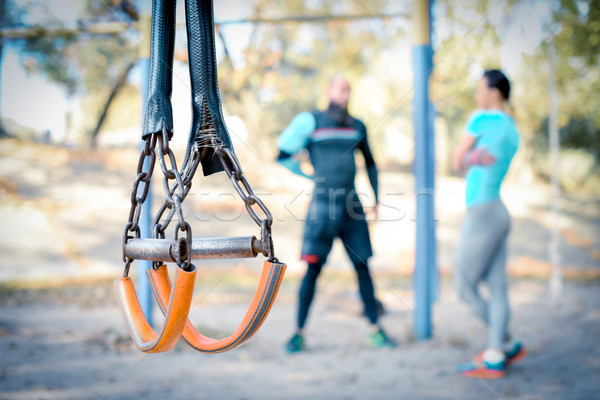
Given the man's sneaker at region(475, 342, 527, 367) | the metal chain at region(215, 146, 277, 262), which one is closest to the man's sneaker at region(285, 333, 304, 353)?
the man's sneaker at region(475, 342, 527, 367)

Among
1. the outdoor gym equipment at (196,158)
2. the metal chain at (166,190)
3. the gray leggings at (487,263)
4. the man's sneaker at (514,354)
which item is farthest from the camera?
the man's sneaker at (514,354)

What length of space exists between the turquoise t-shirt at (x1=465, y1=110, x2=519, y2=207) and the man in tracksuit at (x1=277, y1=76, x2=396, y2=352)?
747 millimetres

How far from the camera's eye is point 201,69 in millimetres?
1209

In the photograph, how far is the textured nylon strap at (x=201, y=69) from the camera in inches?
47.3

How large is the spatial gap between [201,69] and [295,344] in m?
2.26

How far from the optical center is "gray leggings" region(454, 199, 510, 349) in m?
2.63

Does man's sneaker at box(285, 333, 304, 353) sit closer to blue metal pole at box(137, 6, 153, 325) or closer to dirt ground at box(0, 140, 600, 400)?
dirt ground at box(0, 140, 600, 400)

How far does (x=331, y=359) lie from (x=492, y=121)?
1626mm

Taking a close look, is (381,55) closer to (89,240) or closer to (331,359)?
(89,240)

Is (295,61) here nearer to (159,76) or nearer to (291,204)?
(291,204)

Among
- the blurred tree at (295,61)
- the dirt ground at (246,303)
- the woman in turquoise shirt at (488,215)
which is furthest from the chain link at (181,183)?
the blurred tree at (295,61)

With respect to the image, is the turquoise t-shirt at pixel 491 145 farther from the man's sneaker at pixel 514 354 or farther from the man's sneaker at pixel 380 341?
the man's sneaker at pixel 380 341

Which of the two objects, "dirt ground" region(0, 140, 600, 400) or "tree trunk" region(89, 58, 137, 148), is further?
"tree trunk" region(89, 58, 137, 148)

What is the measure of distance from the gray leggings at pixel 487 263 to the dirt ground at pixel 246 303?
33 cm
